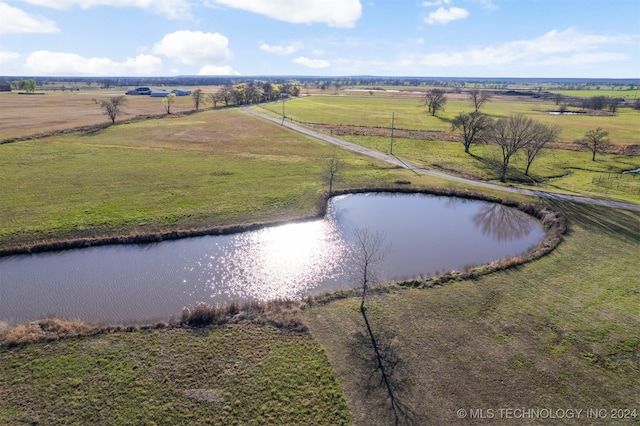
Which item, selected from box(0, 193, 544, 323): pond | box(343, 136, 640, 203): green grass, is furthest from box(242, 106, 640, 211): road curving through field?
box(0, 193, 544, 323): pond

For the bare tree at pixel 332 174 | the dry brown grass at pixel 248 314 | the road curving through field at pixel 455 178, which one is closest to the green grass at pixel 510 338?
the dry brown grass at pixel 248 314

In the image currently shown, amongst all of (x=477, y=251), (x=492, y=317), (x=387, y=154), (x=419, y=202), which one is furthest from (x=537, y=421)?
(x=387, y=154)

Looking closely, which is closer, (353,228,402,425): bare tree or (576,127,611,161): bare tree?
(353,228,402,425): bare tree

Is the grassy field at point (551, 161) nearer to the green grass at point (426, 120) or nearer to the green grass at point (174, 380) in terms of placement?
the green grass at point (426, 120)

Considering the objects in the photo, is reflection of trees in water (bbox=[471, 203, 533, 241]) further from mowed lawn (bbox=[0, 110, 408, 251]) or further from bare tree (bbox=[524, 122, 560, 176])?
bare tree (bbox=[524, 122, 560, 176])

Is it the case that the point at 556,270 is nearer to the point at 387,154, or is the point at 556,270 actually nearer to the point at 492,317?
the point at 492,317

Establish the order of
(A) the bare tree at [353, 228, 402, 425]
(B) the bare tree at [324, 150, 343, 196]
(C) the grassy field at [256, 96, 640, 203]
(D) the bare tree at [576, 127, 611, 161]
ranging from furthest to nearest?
(D) the bare tree at [576, 127, 611, 161] → (C) the grassy field at [256, 96, 640, 203] → (B) the bare tree at [324, 150, 343, 196] → (A) the bare tree at [353, 228, 402, 425]

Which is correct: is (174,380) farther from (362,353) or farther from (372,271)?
(372,271)

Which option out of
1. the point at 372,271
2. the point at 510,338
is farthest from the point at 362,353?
the point at 372,271
